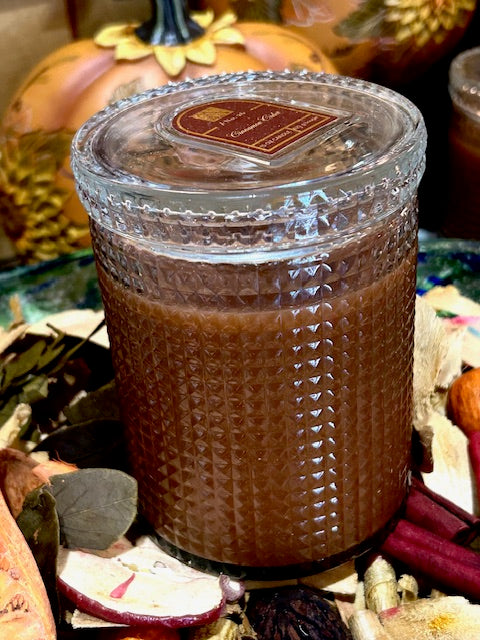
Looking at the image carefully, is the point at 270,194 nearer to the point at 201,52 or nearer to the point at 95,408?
the point at 95,408

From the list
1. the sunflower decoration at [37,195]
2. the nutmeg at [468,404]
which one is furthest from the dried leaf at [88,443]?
the sunflower decoration at [37,195]

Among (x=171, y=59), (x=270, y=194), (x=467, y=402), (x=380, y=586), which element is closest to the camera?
(x=270, y=194)

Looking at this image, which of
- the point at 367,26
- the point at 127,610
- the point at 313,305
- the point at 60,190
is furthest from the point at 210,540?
the point at 367,26

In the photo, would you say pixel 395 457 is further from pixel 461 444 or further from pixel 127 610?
pixel 127 610

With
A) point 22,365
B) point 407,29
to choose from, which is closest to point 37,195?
point 22,365

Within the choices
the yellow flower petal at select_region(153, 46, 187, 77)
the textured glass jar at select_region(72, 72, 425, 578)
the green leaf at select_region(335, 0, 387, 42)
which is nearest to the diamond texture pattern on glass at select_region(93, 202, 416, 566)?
the textured glass jar at select_region(72, 72, 425, 578)

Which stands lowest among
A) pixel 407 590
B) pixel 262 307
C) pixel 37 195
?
pixel 407 590
